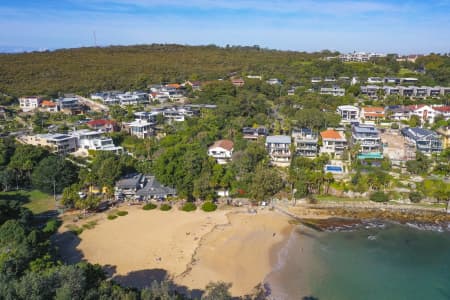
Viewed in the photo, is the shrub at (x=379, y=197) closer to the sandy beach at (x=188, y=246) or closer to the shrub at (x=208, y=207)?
the sandy beach at (x=188, y=246)

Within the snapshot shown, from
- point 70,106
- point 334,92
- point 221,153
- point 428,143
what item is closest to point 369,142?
point 428,143

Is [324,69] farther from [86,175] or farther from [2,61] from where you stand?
[2,61]

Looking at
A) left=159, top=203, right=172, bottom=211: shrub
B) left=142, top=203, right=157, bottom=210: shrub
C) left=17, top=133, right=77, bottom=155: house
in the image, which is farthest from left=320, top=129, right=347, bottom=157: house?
left=17, top=133, right=77, bottom=155: house

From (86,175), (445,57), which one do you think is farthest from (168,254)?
(445,57)

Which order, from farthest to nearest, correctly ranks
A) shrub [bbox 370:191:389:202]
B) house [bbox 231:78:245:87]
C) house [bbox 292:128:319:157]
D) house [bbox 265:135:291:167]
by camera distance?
house [bbox 231:78:245:87]
house [bbox 292:128:319:157]
house [bbox 265:135:291:167]
shrub [bbox 370:191:389:202]

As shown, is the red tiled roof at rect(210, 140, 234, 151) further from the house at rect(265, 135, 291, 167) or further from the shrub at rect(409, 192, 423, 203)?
the shrub at rect(409, 192, 423, 203)

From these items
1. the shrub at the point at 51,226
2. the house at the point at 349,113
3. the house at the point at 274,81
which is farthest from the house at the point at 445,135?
the shrub at the point at 51,226
